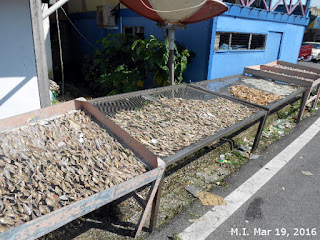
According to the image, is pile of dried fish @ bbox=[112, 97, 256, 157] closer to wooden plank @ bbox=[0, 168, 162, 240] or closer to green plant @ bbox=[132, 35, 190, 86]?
wooden plank @ bbox=[0, 168, 162, 240]

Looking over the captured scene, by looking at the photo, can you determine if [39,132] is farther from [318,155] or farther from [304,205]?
[318,155]

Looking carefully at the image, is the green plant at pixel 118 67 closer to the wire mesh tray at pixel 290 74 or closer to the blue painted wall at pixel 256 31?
the blue painted wall at pixel 256 31

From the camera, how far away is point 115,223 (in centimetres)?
310

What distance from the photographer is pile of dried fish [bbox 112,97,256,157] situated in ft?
9.96

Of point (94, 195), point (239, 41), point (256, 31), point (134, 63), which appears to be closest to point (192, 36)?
point (239, 41)

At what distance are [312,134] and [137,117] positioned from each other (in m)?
4.94

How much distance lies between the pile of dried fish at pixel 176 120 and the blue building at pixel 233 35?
2.97 m

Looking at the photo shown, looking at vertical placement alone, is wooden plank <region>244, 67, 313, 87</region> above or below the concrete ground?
above

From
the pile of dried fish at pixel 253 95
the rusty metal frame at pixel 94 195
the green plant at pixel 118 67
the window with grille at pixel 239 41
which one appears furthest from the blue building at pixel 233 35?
the rusty metal frame at pixel 94 195

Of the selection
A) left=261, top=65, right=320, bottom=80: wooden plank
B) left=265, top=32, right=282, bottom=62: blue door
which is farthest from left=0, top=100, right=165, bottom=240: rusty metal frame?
left=265, top=32, right=282, bottom=62: blue door

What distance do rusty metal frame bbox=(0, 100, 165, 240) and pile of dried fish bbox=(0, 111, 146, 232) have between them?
4.4 inches

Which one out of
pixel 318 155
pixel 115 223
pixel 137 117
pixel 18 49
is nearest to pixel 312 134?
pixel 318 155

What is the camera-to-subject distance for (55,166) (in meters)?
2.48

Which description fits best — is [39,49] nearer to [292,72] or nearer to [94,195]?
[94,195]
